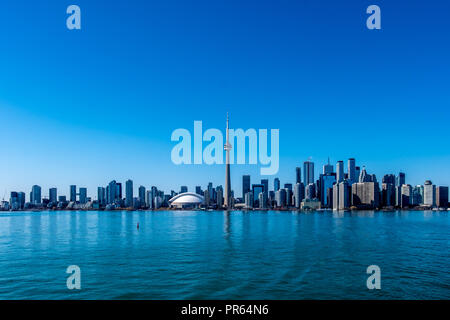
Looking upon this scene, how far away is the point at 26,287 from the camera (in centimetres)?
2491

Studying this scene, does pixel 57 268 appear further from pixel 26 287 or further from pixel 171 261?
pixel 171 261

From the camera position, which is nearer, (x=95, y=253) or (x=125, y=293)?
(x=125, y=293)

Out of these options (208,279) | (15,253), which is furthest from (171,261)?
(15,253)
